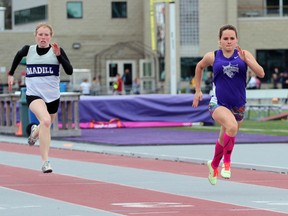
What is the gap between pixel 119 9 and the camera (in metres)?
71.4

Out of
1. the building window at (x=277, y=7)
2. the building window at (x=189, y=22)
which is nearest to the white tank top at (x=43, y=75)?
the building window at (x=189, y=22)

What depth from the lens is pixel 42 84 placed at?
14.5 m

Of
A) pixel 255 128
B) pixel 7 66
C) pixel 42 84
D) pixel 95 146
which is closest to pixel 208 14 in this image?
pixel 7 66

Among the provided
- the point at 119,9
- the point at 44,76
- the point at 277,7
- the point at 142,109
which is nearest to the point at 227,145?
the point at 44,76

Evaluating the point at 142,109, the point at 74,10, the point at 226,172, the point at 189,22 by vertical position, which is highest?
the point at 74,10

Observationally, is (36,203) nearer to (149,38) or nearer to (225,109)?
(225,109)

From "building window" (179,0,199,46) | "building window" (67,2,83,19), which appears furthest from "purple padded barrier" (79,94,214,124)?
"building window" (67,2,83,19)

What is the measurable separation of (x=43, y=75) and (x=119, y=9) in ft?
188

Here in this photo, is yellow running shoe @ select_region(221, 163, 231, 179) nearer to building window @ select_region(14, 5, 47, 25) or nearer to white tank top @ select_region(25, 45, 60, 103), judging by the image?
white tank top @ select_region(25, 45, 60, 103)

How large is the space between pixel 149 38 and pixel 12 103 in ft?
131

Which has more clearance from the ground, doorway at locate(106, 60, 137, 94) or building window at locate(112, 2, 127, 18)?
building window at locate(112, 2, 127, 18)

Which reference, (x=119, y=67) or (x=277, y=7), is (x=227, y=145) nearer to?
(x=277, y=7)

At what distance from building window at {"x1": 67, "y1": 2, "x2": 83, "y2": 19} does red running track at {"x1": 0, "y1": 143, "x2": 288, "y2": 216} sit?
2074 inches

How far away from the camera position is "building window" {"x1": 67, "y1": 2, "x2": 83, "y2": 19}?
70.8 m
